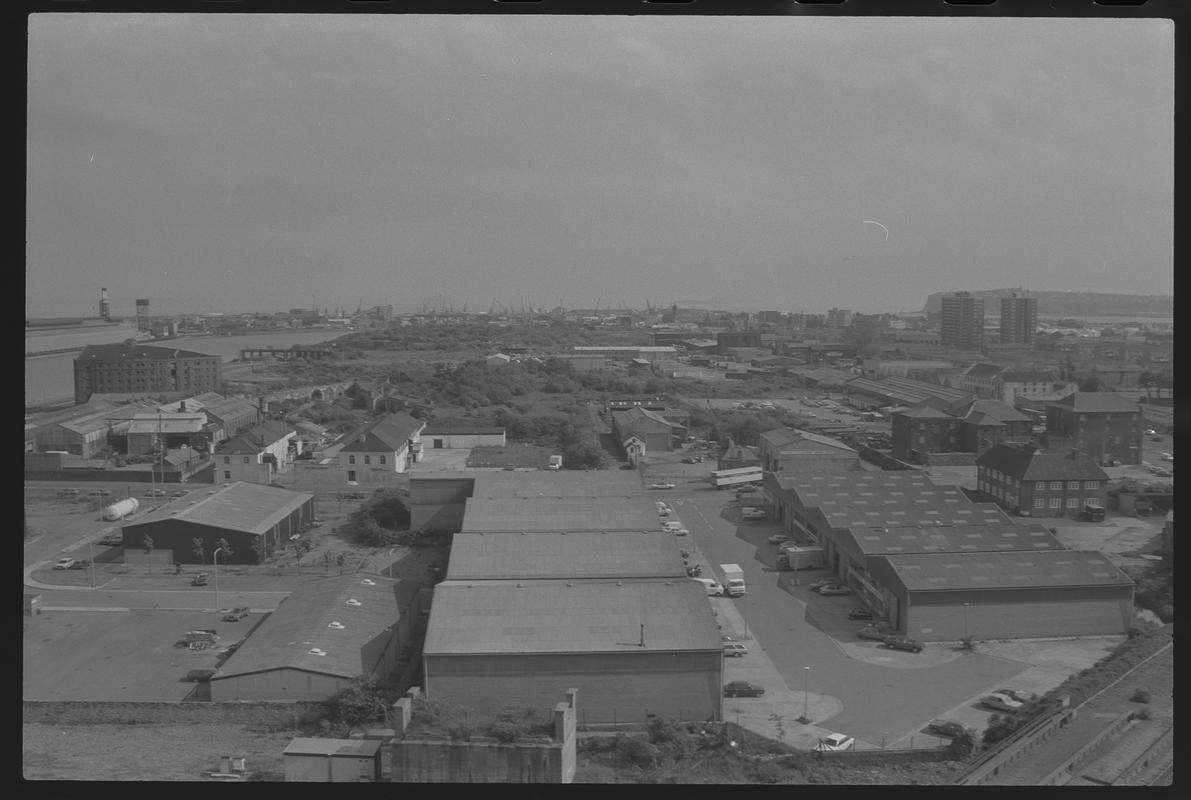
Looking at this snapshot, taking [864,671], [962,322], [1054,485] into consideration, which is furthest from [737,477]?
[864,671]

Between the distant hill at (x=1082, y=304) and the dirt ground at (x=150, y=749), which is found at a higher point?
the distant hill at (x=1082, y=304)

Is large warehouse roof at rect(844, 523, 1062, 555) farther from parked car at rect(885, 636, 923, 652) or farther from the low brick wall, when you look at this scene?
the low brick wall

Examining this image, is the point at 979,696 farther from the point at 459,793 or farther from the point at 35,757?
the point at 35,757

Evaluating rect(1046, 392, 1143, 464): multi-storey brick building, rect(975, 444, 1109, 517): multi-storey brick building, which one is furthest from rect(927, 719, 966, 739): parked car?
rect(1046, 392, 1143, 464): multi-storey brick building

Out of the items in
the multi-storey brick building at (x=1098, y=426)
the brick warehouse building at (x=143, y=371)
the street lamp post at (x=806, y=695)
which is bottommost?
the street lamp post at (x=806, y=695)

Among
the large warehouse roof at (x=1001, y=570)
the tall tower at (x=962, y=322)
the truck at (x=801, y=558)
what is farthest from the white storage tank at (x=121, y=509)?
the tall tower at (x=962, y=322)

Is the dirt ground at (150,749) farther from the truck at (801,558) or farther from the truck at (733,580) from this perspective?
the truck at (801,558)
